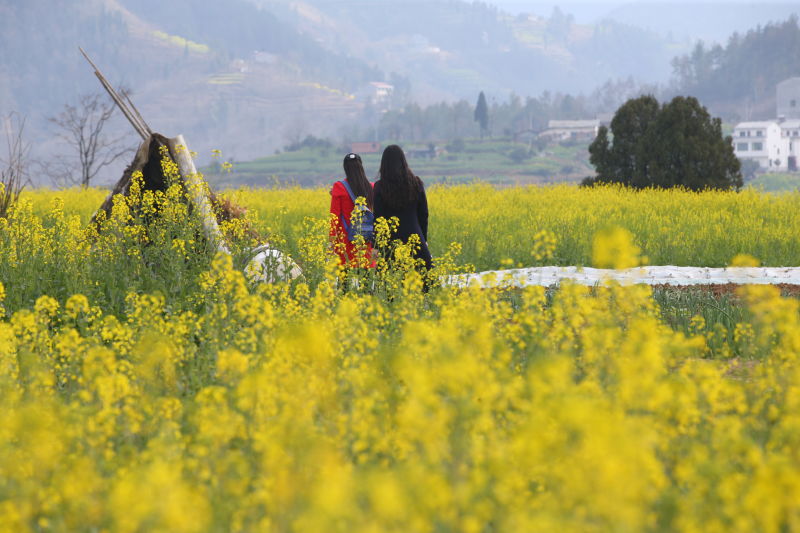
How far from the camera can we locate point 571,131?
633 feet

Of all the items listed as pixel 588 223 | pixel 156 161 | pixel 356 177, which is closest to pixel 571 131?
pixel 588 223

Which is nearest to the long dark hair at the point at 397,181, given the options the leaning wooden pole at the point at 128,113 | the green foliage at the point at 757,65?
the leaning wooden pole at the point at 128,113

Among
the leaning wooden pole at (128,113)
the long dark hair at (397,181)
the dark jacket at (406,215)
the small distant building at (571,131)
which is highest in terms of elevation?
the small distant building at (571,131)

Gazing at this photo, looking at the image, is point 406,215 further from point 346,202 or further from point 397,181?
point 346,202

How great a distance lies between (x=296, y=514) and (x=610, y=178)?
80.5 feet

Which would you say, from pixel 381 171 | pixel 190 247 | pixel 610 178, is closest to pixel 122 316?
pixel 190 247

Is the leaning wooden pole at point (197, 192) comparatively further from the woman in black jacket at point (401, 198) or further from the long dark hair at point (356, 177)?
the woman in black jacket at point (401, 198)

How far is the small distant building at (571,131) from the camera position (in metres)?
186

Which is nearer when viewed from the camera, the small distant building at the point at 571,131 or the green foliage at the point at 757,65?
the small distant building at the point at 571,131

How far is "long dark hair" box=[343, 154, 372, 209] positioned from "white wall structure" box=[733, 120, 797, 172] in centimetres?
15439

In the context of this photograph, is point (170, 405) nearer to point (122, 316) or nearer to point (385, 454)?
point (385, 454)

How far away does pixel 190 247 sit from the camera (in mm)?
9367

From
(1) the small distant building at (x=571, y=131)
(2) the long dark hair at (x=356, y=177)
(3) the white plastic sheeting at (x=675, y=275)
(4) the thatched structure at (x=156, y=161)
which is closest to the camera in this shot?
(2) the long dark hair at (x=356, y=177)

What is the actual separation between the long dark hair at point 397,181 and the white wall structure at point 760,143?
15458cm
